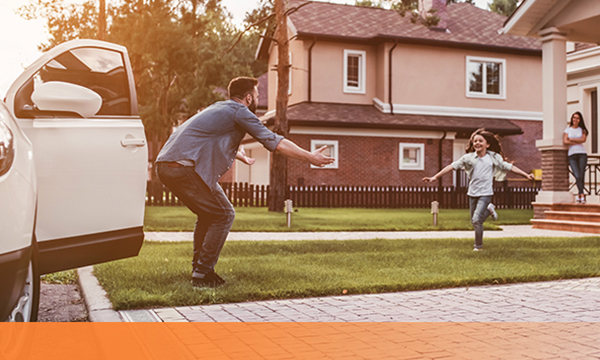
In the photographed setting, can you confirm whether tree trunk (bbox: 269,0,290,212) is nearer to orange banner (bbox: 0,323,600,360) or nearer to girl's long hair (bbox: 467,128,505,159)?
girl's long hair (bbox: 467,128,505,159)

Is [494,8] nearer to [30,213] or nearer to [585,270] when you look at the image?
[585,270]

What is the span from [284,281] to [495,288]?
215cm

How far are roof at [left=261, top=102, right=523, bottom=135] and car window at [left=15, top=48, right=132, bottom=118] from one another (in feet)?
64.8

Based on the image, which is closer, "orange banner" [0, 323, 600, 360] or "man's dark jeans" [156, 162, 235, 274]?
"orange banner" [0, 323, 600, 360]

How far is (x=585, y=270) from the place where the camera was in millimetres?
7996

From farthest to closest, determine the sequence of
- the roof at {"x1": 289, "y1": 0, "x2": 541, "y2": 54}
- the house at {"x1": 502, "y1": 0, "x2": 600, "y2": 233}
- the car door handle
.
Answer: the roof at {"x1": 289, "y1": 0, "x2": 541, "y2": 54}, the house at {"x1": 502, "y1": 0, "x2": 600, "y2": 233}, the car door handle

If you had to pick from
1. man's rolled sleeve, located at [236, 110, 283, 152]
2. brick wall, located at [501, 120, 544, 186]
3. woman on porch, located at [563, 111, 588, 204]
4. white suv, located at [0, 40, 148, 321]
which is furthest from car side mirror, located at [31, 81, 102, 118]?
brick wall, located at [501, 120, 544, 186]

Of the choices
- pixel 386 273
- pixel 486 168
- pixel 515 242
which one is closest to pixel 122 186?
pixel 386 273

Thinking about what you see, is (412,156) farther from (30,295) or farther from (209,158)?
(30,295)

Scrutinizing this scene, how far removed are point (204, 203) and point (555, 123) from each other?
12.0m

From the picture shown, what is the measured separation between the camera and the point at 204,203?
612 centimetres

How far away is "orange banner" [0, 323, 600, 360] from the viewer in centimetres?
415

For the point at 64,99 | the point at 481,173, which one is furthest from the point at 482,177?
the point at 64,99

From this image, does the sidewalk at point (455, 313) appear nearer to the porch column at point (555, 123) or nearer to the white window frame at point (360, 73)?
the porch column at point (555, 123)
